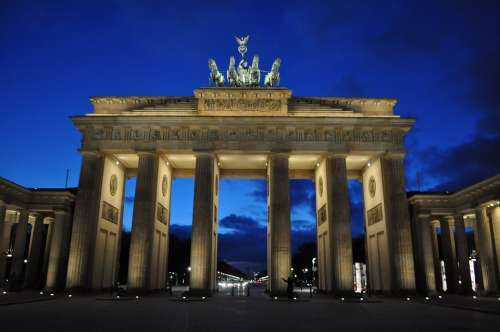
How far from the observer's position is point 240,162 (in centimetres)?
A: 4078

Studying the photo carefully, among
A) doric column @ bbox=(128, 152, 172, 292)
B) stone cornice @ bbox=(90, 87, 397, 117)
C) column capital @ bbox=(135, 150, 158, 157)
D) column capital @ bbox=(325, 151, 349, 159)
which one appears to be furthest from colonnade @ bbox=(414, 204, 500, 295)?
column capital @ bbox=(135, 150, 158, 157)

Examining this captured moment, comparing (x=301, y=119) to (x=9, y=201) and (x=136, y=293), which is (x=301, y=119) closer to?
(x=136, y=293)

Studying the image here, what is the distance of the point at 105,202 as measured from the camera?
37.5 m

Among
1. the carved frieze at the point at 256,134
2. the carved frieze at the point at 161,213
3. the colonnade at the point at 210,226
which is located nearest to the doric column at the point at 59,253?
the colonnade at the point at 210,226

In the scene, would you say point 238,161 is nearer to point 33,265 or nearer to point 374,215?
point 374,215

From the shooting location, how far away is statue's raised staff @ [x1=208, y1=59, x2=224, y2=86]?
3947 cm

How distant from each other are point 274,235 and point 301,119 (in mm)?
10696

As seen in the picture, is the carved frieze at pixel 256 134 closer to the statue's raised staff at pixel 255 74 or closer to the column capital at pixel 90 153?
the column capital at pixel 90 153

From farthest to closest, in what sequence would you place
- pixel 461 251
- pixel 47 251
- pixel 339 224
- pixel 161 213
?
pixel 47 251 < pixel 461 251 < pixel 161 213 < pixel 339 224

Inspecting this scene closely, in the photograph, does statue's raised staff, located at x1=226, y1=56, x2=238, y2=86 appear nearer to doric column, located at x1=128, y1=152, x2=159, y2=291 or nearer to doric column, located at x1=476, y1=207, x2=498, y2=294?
doric column, located at x1=128, y1=152, x2=159, y2=291

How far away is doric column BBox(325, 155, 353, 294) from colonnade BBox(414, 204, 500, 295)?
8.18 meters

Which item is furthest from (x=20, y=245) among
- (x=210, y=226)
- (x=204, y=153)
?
(x=204, y=153)

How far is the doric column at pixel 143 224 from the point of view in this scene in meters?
33.6

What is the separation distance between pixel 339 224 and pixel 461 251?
16.3 meters
